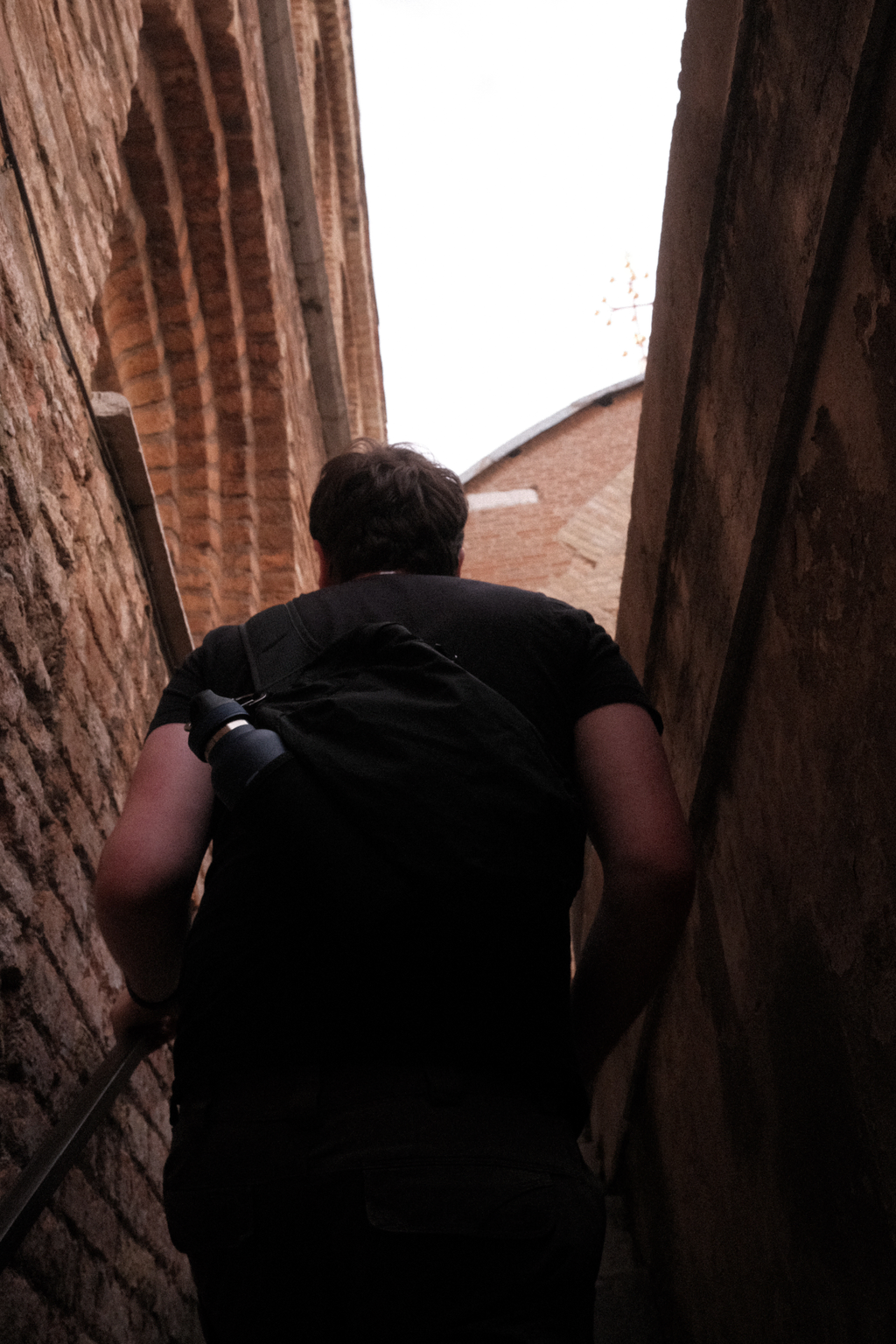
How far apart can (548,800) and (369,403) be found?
42.6 ft

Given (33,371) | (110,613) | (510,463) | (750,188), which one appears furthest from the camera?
(510,463)

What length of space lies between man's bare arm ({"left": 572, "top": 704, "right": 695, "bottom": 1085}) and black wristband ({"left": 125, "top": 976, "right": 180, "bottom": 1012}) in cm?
59

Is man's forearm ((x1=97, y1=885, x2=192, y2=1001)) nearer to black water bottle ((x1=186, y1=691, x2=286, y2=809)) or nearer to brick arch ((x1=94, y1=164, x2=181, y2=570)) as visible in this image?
black water bottle ((x1=186, y1=691, x2=286, y2=809))

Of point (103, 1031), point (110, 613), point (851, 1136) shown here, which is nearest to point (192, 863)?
point (851, 1136)

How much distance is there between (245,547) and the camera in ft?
21.5

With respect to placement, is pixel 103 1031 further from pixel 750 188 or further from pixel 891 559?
pixel 750 188

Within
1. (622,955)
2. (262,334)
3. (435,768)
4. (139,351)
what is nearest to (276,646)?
(435,768)

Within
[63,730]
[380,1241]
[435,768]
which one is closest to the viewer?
[380,1241]

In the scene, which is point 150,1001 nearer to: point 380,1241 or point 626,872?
point 380,1241

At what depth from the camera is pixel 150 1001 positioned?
1.44 metres

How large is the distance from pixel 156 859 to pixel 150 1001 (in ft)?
1.01

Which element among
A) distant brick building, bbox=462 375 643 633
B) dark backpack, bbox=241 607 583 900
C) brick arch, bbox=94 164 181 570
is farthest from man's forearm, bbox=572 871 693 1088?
distant brick building, bbox=462 375 643 633

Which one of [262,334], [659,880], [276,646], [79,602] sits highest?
[276,646]

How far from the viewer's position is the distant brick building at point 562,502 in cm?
1163
